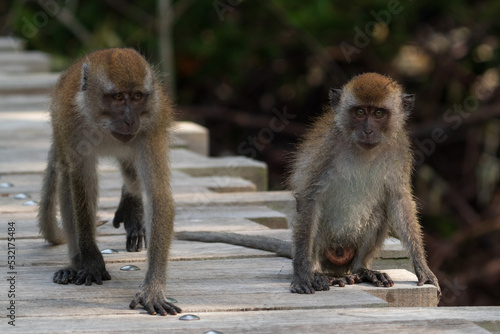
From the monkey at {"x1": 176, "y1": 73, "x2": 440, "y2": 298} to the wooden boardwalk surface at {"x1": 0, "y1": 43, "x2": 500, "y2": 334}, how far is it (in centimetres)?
21

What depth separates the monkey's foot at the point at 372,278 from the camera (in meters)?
4.52

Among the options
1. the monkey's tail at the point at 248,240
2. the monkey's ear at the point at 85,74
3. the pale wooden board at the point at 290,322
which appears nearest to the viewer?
the pale wooden board at the point at 290,322

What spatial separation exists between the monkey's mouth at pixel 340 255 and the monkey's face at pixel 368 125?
2.08ft

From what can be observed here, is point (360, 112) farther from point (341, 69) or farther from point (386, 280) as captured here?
point (341, 69)

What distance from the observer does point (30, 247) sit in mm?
5234

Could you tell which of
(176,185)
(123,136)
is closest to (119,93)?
(123,136)

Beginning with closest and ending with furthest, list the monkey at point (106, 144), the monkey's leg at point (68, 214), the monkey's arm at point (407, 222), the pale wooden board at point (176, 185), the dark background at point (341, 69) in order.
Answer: the monkey at point (106, 144)
the monkey's leg at point (68, 214)
the monkey's arm at point (407, 222)
the pale wooden board at point (176, 185)
the dark background at point (341, 69)

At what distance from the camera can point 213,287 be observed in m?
4.37

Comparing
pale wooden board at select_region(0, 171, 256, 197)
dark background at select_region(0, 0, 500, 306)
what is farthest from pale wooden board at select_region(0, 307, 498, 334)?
dark background at select_region(0, 0, 500, 306)

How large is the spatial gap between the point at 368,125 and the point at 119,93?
4.76ft

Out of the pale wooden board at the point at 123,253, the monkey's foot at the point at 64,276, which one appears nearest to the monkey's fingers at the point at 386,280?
the pale wooden board at the point at 123,253

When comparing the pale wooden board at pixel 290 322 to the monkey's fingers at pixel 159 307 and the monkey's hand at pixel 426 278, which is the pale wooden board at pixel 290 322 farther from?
the monkey's hand at pixel 426 278

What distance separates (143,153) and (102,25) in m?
8.29

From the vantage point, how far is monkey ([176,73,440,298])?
4984 mm
